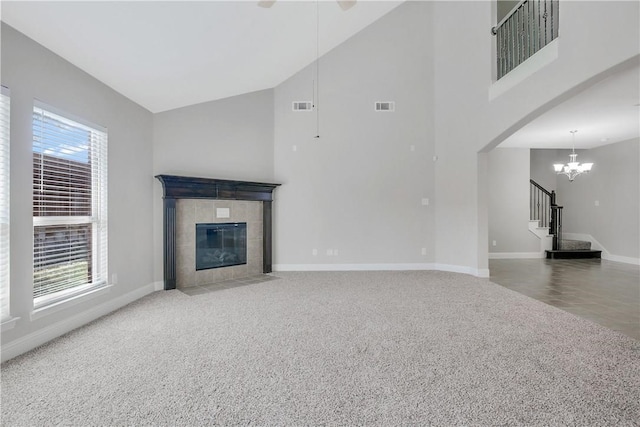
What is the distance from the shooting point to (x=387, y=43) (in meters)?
6.48

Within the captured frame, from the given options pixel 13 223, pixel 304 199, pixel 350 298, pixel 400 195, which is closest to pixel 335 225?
pixel 304 199

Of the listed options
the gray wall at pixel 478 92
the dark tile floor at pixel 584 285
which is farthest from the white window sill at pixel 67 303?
the gray wall at pixel 478 92

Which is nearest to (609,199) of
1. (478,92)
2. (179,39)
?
(478,92)

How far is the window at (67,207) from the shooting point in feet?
9.46

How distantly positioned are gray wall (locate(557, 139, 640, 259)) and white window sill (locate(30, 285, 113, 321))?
10.4 m

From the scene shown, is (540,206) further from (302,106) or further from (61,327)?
(61,327)

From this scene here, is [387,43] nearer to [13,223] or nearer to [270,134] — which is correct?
[270,134]

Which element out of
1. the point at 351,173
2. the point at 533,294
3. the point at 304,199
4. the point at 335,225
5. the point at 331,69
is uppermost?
the point at 331,69

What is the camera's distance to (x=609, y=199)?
7.82 meters

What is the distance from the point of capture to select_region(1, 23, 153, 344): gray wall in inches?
101

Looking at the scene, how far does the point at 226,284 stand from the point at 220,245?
27.9 inches

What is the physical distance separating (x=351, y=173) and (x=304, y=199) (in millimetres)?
1123

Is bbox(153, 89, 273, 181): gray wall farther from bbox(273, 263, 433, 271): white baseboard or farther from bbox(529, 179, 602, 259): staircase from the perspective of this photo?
bbox(529, 179, 602, 259): staircase

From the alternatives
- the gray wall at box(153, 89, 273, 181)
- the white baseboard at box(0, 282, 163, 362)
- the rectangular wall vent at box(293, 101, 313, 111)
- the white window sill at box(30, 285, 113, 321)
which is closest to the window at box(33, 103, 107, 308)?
the white window sill at box(30, 285, 113, 321)
